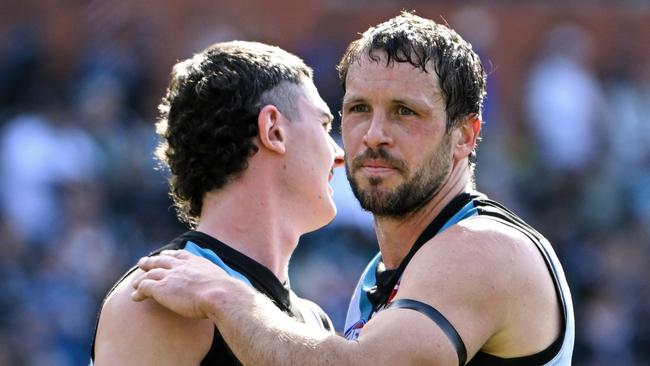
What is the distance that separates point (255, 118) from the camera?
480cm

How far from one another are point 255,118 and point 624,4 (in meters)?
12.4

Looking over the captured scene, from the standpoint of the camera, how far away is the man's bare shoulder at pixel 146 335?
426cm

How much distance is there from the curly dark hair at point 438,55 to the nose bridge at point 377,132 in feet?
0.74

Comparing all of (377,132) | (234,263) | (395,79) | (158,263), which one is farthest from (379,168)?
(158,263)

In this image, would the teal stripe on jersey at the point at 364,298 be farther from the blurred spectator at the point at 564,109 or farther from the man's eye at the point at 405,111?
the blurred spectator at the point at 564,109

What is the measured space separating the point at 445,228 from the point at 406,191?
0.68ft

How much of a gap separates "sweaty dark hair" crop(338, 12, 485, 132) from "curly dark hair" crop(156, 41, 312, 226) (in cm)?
34

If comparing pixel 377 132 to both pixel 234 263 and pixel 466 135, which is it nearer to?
pixel 466 135

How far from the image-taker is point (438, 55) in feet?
15.4

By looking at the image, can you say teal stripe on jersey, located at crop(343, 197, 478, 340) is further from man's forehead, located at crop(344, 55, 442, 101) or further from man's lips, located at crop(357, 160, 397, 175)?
man's forehead, located at crop(344, 55, 442, 101)

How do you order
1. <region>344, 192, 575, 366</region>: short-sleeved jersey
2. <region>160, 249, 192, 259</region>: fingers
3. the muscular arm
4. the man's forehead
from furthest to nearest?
the man's forehead → <region>160, 249, 192, 259</region>: fingers → <region>344, 192, 575, 366</region>: short-sleeved jersey → the muscular arm

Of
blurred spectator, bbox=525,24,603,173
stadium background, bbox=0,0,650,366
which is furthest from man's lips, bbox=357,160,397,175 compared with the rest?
blurred spectator, bbox=525,24,603,173

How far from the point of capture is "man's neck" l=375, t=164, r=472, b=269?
4.77 m

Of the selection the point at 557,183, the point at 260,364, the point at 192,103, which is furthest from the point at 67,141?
the point at 260,364
